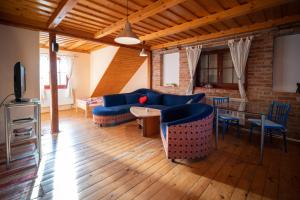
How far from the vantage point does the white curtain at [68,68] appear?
6.39 metres

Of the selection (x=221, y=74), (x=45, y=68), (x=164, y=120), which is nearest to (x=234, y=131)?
(x=221, y=74)

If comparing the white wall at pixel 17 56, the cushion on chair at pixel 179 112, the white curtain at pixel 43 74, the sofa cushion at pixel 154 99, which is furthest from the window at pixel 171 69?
the white curtain at pixel 43 74

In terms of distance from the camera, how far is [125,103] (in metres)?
5.25

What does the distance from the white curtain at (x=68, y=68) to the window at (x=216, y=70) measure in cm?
482

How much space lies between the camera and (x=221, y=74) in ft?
14.7

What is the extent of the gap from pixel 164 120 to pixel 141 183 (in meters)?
1.20

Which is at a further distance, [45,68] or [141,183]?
[45,68]

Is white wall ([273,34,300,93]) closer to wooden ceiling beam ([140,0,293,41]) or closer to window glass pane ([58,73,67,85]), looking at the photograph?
wooden ceiling beam ([140,0,293,41])

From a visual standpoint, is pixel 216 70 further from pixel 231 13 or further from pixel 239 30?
pixel 231 13

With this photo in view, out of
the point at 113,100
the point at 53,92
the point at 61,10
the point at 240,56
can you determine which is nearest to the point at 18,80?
the point at 61,10

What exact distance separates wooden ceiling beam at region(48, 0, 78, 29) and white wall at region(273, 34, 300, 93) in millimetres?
3948

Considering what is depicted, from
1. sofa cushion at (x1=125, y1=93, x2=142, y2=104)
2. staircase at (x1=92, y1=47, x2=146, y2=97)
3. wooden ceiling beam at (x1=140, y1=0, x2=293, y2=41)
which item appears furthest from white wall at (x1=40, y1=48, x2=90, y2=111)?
wooden ceiling beam at (x1=140, y1=0, x2=293, y2=41)

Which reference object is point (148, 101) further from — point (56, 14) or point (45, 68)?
point (45, 68)

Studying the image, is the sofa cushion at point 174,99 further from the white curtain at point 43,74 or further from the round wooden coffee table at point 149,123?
the white curtain at point 43,74
